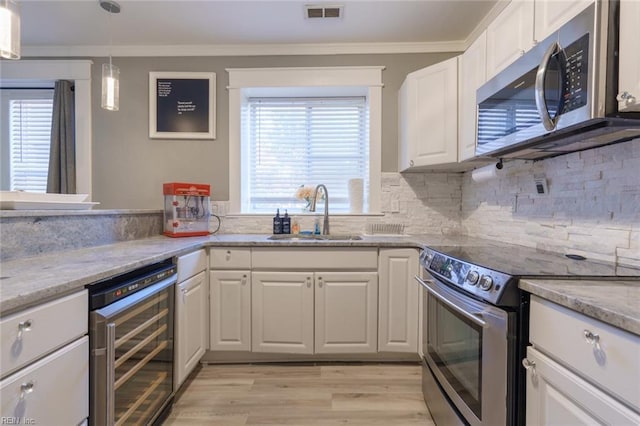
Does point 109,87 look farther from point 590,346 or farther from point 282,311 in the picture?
point 590,346

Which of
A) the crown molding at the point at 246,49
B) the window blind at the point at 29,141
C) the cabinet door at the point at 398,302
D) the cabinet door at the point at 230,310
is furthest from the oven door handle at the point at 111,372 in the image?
the window blind at the point at 29,141

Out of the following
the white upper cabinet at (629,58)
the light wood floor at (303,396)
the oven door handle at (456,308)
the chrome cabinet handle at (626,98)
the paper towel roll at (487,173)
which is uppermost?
the white upper cabinet at (629,58)

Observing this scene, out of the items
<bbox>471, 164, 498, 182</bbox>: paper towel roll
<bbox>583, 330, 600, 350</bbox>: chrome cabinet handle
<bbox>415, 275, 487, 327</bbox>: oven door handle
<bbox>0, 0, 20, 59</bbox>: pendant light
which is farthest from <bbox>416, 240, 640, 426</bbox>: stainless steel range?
<bbox>0, 0, 20, 59</bbox>: pendant light

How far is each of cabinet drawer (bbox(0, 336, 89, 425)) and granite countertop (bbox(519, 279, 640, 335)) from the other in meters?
1.48

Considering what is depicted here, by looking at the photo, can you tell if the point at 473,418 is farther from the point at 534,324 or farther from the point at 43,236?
the point at 43,236

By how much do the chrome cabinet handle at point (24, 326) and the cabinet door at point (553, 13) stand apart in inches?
79.7

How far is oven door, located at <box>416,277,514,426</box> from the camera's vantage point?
1.07 meters

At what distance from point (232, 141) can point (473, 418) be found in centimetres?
260

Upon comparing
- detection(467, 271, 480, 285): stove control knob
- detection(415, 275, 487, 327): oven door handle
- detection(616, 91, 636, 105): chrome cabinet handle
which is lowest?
detection(415, 275, 487, 327): oven door handle

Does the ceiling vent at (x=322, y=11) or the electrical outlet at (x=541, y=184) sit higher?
the ceiling vent at (x=322, y=11)

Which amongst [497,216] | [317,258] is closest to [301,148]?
[317,258]

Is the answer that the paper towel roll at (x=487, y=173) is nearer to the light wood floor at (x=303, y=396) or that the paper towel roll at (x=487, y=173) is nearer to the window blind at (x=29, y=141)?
the light wood floor at (x=303, y=396)

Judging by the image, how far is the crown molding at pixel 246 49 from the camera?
2.69 metres

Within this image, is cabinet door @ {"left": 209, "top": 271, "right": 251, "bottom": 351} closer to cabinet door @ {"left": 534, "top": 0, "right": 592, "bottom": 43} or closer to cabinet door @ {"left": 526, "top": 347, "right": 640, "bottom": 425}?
cabinet door @ {"left": 526, "top": 347, "right": 640, "bottom": 425}
